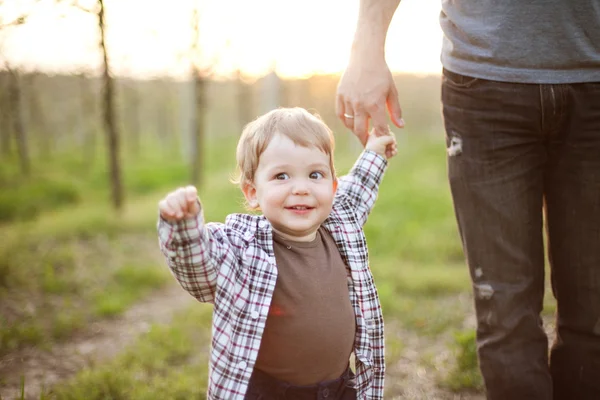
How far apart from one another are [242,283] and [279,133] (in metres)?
0.53

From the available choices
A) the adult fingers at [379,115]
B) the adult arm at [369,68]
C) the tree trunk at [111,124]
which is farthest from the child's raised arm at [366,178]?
the tree trunk at [111,124]

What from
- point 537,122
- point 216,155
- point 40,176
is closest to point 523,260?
point 537,122

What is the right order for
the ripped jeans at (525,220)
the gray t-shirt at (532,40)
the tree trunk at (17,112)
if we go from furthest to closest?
1. the tree trunk at (17,112)
2. the ripped jeans at (525,220)
3. the gray t-shirt at (532,40)

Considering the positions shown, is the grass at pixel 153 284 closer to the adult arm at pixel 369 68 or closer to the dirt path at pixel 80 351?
the dirt path at pixel 80 351

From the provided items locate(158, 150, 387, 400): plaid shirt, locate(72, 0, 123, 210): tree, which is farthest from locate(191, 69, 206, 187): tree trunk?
locate(158, 150, 387, 400): plaid shirt

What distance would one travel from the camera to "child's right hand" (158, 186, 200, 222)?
1.37 metres

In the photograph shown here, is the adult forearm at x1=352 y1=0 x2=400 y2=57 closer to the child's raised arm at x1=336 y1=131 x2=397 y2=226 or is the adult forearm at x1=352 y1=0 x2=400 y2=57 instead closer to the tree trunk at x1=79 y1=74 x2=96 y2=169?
the child's raised arm at x1=336 y1=131 x2=397 y2=226

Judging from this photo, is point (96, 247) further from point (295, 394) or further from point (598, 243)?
point (598, 243)

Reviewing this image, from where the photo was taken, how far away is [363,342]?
5.97 ft

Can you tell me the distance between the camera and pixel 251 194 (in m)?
1.82

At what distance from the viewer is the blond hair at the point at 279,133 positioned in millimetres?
1745

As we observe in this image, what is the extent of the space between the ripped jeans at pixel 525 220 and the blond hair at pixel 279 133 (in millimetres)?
459

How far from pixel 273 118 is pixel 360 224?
0.54 m

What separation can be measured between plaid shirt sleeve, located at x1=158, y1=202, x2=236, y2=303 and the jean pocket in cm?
94
